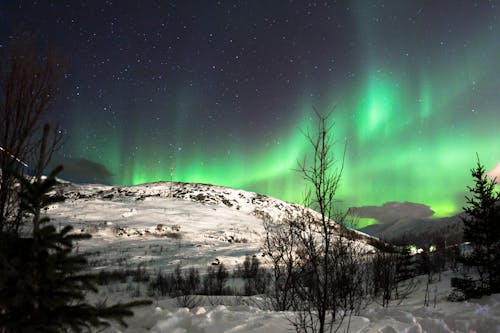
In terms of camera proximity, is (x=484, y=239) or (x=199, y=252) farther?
(x=199, y=252)

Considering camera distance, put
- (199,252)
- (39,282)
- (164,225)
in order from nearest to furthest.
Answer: (39,282), (199,252), (164,225)

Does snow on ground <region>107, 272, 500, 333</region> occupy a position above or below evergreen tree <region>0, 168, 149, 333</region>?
below

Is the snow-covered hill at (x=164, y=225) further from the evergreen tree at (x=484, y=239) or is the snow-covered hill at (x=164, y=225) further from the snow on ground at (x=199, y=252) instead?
the evergreen tree at (x=484, y=239)

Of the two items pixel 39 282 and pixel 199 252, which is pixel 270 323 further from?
pixel 199 252

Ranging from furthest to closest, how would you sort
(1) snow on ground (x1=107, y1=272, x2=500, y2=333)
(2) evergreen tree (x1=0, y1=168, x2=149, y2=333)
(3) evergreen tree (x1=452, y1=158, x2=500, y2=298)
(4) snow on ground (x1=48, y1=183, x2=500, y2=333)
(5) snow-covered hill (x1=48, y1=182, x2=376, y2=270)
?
(5) snow-covered hill (x1=48, y1=182, x2=376, y2=270) < (3) evergreen tree (x1=452, y1=158, x2=500, y2=298) < (4) snow on ground (x1=48, y1=183, x2=500, y2=333) < (1) snow on ground (x1=107, y1=272, x2=500, y2=333) < (2) evergreen tree (x1=0, y1=168, x2=149, y2=333)

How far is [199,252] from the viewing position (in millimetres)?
32406

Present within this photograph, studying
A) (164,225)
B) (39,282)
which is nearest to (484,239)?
(39,282)

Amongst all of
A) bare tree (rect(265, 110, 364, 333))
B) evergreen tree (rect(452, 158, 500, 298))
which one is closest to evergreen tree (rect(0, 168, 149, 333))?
bare tree (rect(265, 110, 364, 333))

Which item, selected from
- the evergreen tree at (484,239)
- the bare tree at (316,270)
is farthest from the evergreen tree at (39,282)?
the evergreen tree at (484,239)

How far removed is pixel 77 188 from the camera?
87.0 metres

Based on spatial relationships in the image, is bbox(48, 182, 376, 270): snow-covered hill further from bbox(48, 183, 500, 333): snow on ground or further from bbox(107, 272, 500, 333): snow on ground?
bbox(107, 272, 500, 333): snow on ground

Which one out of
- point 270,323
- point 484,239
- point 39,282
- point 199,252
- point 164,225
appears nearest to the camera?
point 39,282

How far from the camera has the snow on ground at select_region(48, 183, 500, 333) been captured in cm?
623

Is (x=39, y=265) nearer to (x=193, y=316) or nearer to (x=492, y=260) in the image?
(x=193, y=316)
